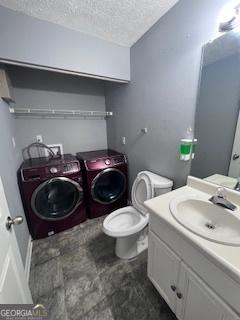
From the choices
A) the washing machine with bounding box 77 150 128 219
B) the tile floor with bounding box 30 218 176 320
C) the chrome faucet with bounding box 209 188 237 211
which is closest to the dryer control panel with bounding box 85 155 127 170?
the washing machine with bounding box 77 150 128 219

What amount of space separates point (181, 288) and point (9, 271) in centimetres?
98

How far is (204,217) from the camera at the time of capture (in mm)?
1040

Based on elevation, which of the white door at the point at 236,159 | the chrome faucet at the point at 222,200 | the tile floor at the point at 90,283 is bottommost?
the tile floor at the point at 90,283

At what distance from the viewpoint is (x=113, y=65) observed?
178 centimetres

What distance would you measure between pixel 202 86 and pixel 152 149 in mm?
817

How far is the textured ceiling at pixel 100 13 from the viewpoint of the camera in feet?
3.92

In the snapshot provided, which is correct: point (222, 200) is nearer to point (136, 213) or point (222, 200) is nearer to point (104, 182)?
point (136, 213)

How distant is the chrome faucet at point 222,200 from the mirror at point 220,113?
4.0 inches

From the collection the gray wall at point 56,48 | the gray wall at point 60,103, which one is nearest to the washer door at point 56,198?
the gray wall at point 60,103

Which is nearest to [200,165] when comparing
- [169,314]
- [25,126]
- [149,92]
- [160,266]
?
[160,266]

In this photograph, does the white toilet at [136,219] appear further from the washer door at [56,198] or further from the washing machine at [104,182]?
the washer door at [56,198]

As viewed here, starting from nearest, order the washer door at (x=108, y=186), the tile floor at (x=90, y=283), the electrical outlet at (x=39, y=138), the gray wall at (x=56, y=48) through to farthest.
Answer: the tile floor at (x=90, y=283), the gray wall at (x=56, y=48), the washer door at (x=108, y=186), the electrical outlet at (x=39, y=138)

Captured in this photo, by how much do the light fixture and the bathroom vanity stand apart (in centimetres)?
111

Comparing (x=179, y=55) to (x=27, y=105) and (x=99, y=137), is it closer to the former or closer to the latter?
(x=99, y=137)
